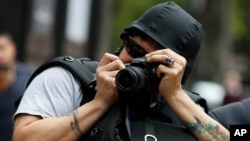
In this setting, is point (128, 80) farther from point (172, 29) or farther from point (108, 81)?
point (172, 29)

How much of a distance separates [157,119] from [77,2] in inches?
389

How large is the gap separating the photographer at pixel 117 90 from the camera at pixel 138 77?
0.8 inches

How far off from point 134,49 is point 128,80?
0.26 m

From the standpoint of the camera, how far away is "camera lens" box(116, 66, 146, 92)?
3.52m

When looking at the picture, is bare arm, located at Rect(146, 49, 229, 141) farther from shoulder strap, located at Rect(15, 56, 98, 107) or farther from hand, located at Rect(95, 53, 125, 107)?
shoulder strap, located at Rect(15, 56, 98, 107)

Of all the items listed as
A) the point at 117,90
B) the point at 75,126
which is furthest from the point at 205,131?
the point at 75,126

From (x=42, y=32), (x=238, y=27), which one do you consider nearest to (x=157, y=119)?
(x=42, y=32)

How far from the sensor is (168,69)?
11.9ft

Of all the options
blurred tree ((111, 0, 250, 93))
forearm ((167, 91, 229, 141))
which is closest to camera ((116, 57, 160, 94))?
forearm ((167, 91, 229, 141))

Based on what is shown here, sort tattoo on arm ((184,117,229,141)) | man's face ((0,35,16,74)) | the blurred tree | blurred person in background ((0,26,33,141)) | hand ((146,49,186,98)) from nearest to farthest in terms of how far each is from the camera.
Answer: hand ((146,49,186,98)) → tattoo on arm ((184,117,229,141)) → blurred person in background ((0,26,33,141)) → man's face ((0,35,16,74)) → the blurred tree

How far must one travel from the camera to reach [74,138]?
3551mm

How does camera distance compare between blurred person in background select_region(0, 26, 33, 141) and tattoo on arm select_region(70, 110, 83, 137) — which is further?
blurred person in background select_region(0, 26, 33, 141)

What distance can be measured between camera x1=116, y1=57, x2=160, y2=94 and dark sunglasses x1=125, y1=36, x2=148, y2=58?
9 cm

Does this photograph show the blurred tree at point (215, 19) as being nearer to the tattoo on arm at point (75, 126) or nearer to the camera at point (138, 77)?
the camera at point (138, 77)
